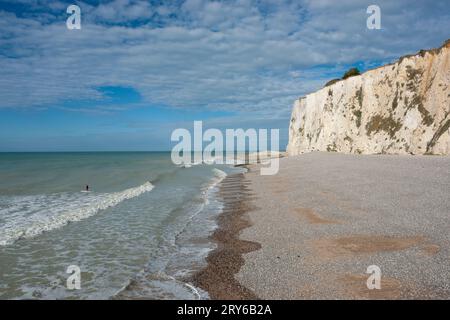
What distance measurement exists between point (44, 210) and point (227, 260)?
36.9 feet

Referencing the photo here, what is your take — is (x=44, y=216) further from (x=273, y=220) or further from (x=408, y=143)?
(x=408, y=143)

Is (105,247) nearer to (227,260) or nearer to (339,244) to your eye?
(227,260)

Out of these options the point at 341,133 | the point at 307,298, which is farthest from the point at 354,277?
the point at 341,133

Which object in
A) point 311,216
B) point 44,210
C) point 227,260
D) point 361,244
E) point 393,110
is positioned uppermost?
point 393,110

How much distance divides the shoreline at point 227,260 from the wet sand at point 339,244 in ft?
0.07

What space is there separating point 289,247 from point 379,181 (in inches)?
362

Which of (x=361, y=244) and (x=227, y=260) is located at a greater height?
(x=361, y=244)

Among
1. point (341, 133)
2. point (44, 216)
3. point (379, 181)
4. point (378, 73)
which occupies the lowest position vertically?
point (44, 216)

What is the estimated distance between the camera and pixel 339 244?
7992 millimetres

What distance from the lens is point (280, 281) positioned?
6.17 metres

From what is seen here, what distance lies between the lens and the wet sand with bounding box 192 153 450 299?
573 cm
